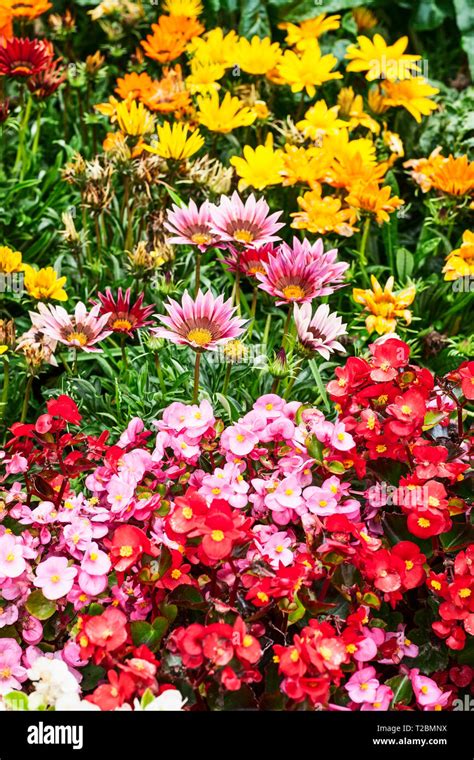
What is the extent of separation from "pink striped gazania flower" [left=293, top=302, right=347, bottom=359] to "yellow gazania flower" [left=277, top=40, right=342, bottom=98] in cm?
117

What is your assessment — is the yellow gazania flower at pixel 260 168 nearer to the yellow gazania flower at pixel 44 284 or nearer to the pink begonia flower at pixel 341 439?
the yellow gazania flower at pixel 44 284

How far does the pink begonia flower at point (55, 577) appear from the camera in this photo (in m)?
1.41

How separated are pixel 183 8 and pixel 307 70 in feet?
1.51

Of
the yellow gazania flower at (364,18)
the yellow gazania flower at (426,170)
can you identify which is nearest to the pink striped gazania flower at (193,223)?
the yellow gazania flower at (426,170)

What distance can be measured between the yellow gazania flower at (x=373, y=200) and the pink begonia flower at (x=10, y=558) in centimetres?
127

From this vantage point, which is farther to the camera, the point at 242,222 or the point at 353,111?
the point at 353,111

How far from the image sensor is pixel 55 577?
1.43 m

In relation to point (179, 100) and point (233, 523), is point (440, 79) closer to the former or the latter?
point (179, 100)

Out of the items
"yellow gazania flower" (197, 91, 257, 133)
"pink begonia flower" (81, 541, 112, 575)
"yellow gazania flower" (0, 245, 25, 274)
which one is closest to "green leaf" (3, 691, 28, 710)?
"pink begonia flower" (81, 541, 112, 575)

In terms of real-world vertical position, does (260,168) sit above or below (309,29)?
below

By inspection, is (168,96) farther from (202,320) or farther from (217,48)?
(202,320)

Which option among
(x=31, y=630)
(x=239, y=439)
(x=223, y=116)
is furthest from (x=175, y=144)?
(x=31, y=630)

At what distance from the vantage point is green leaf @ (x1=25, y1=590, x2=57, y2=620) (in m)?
1.42

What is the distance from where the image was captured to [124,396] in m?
2.02
